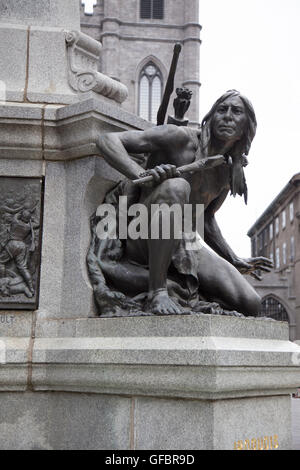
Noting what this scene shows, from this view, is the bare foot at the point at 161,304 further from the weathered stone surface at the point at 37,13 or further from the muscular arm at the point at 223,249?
the weathered stone surface at the point at 37,13

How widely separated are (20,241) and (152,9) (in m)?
50.9

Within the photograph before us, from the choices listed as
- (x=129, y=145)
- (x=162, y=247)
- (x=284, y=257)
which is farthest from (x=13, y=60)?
(x=284, y=257)

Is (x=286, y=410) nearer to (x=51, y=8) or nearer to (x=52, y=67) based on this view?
(x=52, y=67)

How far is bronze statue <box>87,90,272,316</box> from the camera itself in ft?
13.0

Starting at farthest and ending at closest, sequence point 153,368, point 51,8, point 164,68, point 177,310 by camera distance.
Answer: point 164,68
point 51,8
point 177,310
point 153,368

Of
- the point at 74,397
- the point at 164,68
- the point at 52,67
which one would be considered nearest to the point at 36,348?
the point at 74,397

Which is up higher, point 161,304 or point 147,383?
point 161,304

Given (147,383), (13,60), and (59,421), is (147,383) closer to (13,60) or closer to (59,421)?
(59,421)

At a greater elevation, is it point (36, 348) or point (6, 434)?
point (36, 348)

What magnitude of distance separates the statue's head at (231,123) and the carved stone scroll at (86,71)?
2.95 ft

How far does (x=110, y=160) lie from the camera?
4.09 m

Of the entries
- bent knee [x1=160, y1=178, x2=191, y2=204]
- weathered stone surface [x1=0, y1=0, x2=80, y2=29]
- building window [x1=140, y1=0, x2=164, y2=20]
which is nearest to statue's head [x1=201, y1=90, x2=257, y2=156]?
bent knee [x1=160, y1=178, x2=191, y2=204]

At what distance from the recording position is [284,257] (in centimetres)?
5631
